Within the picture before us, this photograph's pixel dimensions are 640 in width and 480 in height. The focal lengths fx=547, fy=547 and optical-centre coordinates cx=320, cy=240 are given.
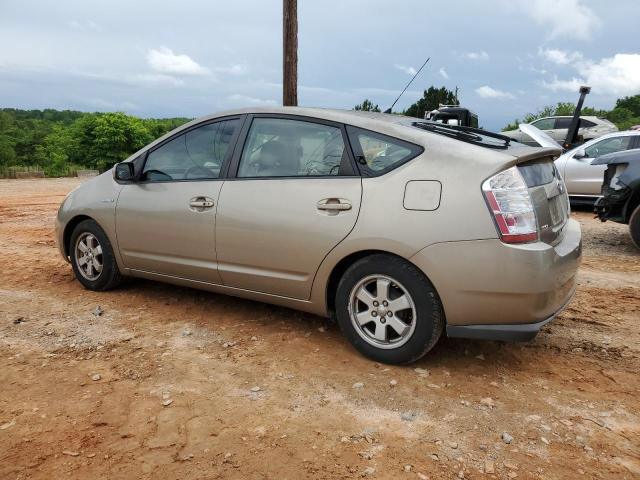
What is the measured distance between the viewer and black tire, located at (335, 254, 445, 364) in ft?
10.4

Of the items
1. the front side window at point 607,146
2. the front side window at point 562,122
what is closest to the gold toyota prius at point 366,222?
the front side window at point 607,146

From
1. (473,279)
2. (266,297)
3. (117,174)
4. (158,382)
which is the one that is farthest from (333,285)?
(117,174)

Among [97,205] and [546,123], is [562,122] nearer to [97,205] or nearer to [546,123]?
[546,123]

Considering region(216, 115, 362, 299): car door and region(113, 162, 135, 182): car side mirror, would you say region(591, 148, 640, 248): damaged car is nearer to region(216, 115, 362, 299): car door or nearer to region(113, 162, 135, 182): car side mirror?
region(216, 115, 362, 299): car door

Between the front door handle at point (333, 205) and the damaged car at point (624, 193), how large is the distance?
5.10 m

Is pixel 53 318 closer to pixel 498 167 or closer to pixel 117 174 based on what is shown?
pixel 117 174

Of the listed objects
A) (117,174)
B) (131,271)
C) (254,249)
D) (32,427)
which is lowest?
(32,427)

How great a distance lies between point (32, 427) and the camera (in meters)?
2.73

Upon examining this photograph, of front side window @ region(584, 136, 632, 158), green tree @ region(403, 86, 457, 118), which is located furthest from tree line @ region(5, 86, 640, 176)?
front side window @ region(584, 136, 632, 158)

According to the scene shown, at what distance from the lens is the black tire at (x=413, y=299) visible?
316cm

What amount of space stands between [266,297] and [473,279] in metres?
1.52

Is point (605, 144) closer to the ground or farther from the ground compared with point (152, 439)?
farther from the ground

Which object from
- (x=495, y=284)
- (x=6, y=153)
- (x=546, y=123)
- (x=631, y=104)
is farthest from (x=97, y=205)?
(x=631, y=104)

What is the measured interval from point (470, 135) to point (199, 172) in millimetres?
2028
